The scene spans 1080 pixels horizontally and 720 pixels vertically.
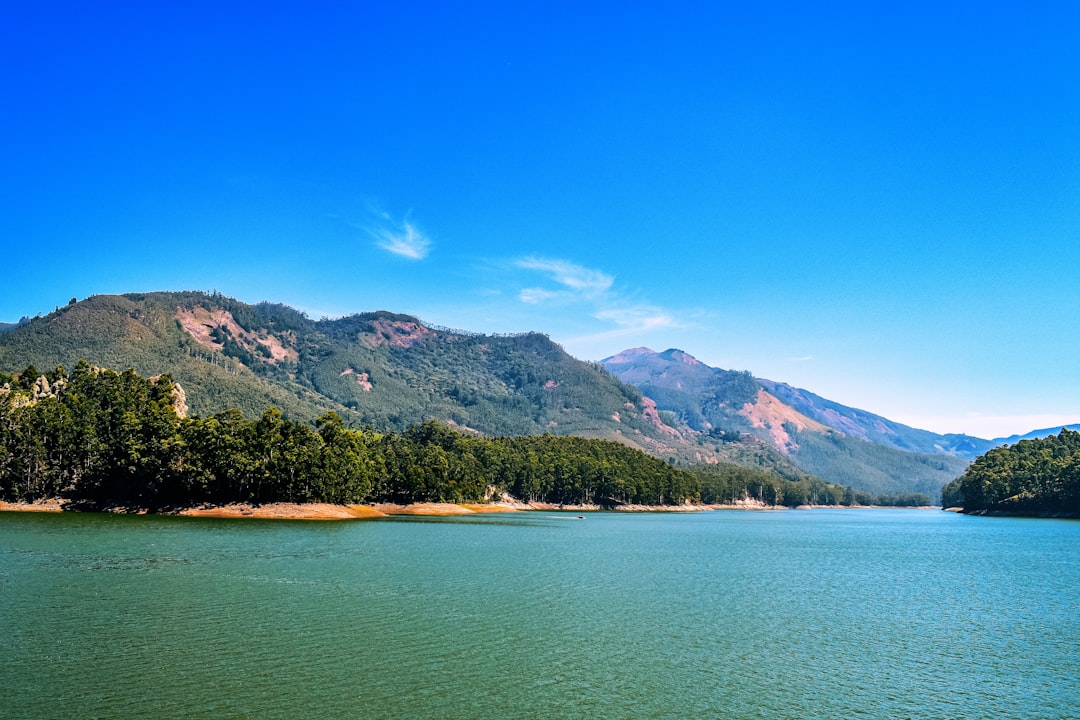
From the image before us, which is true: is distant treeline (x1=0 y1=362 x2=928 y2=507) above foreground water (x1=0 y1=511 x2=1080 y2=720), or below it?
above

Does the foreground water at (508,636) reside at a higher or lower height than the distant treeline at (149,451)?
lower

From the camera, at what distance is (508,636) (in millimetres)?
35312

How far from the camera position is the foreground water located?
25641 millimetres

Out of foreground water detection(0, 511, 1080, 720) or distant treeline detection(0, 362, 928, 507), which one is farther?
distant treeline detection(0, 362, 928, 507)

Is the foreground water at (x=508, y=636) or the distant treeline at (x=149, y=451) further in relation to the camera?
the distant treeline at (x=149, y=451)

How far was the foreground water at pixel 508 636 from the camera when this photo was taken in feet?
84.1

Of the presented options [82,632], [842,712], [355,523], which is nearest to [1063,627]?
[842,712]

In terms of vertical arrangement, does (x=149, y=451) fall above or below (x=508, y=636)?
above

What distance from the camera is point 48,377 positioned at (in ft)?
447

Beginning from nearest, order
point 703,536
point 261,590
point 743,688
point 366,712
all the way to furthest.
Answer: point 366,712
point 743,688
point 261,590
point 703,536

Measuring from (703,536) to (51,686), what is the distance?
315 ft

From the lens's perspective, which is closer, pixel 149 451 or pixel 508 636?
pixel 508 636

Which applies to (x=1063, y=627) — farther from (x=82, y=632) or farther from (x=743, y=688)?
(x=82, y=632)

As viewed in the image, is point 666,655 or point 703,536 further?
point 703,536
